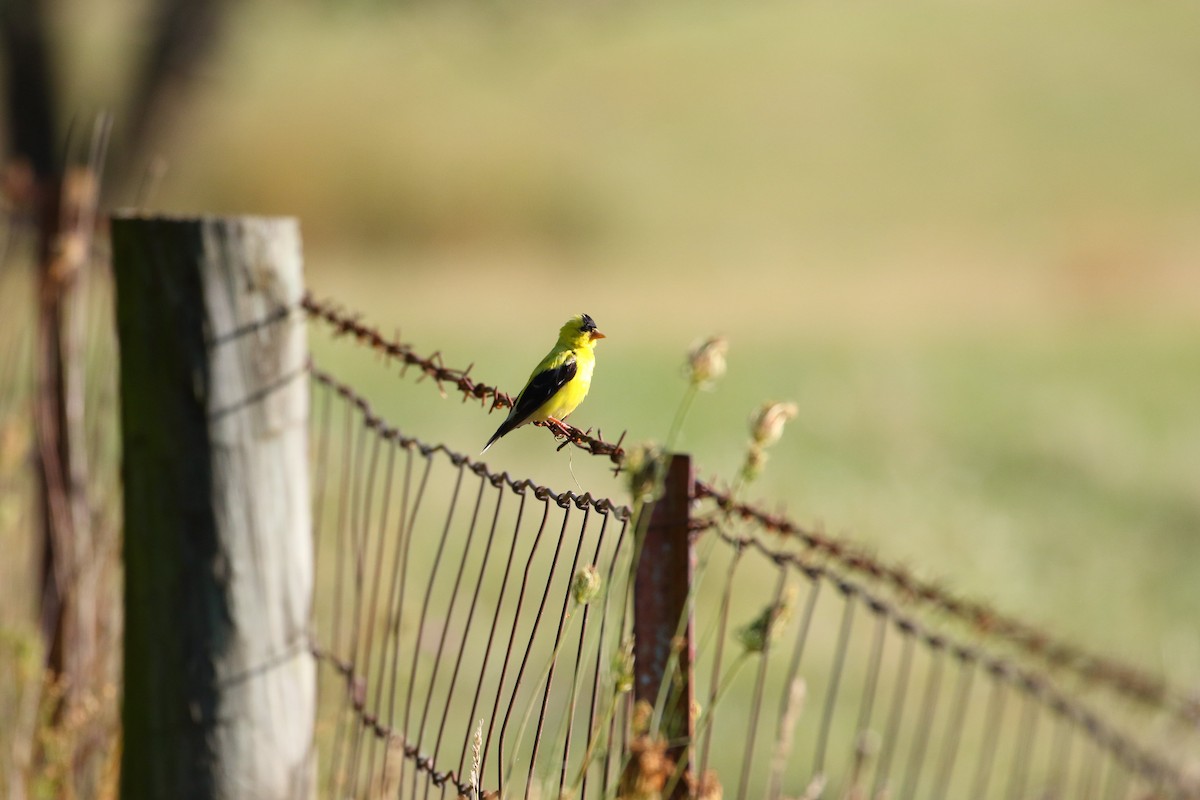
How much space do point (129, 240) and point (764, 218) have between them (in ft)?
84.4

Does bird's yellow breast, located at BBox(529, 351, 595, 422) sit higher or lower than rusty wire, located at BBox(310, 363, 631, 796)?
higher

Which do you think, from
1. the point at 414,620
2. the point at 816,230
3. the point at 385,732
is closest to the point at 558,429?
the point at 385,732

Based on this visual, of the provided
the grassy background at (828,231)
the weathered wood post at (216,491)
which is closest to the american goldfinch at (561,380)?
the weathered wood post at (216,491)

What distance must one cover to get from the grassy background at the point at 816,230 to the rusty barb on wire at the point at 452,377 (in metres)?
3.87

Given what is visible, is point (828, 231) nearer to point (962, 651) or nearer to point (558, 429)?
point (962, 651)

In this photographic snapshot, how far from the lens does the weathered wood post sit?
249 cm

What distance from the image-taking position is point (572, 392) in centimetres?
234

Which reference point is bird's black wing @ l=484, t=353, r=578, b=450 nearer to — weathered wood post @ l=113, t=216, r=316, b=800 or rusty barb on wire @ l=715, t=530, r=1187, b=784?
rusty barb on wire @ l=715, t=530, r=1187, b=784

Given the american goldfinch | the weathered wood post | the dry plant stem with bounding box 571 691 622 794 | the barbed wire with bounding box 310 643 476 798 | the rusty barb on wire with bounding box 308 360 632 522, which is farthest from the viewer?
the weathered wood post

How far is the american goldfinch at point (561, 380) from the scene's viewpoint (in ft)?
7.53

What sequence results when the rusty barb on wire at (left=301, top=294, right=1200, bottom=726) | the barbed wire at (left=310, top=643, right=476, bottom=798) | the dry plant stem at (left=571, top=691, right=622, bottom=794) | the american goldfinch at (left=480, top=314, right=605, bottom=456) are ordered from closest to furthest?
1. the dry plant stem at (left=571, top=691, right=622, bottom=794)
2. the rusty barb on wire at (left=301, top=294, right=1200, bottom=726)
3. the barbed wire at (left=310, top=643, right=476, bottom=798)
4. the american goldfinch at (left=480, top=314, right=605, bottom=456)

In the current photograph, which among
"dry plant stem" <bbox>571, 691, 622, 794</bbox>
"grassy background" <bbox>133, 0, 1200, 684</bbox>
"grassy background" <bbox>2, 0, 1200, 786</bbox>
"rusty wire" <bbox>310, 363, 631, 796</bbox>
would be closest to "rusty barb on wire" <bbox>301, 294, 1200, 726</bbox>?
"rusty wire" <bbox>310, 363, 631, 796</bbox>

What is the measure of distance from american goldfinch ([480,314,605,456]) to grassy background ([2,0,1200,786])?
3.74 metres

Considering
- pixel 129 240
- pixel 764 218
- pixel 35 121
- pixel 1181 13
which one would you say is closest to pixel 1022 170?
A: pixel 764 218
